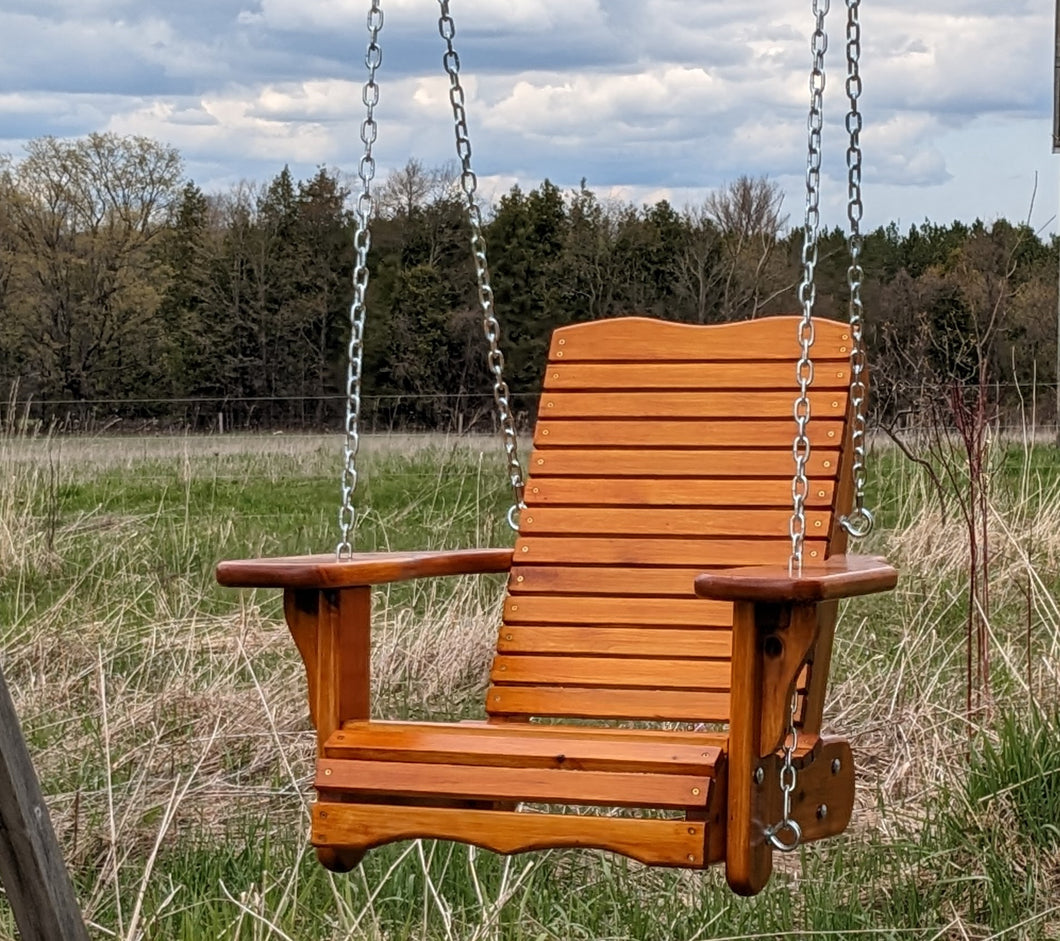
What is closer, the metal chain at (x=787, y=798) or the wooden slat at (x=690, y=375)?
the metal chain at (x=787, y=798)

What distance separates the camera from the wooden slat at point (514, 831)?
2.03 metres

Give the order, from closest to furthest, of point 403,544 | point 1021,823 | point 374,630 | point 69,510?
point 1021,823, point 374,630, point 403,544, point 69,510

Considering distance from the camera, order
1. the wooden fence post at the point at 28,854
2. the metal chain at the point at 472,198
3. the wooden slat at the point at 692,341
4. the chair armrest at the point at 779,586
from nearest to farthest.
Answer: the wooden fence post at the point at 28,854 → the chair armrest at the point at 779,586 → the metal chain at the point at 472,198 → the wooden slat at the point at 692,341

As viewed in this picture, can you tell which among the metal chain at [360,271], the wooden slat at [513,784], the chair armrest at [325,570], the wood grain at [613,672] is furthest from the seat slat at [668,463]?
the wooden slat at [513,784]

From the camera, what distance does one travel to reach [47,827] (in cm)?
190

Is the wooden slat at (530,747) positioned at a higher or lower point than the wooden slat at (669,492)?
lower

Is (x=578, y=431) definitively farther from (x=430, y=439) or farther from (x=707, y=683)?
(x=430, y=439)

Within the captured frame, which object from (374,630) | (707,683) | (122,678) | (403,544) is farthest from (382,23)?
(403,544)

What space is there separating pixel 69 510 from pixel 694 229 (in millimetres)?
12984

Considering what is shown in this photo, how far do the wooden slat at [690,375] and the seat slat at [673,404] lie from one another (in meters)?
0.01

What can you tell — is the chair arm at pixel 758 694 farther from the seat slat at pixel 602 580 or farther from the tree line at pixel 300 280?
the tree line at pixel 300 280

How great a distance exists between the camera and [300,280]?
2309cm

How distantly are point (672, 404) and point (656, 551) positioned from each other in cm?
30

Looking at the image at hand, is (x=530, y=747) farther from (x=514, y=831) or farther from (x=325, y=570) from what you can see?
(x=325, y=570)
